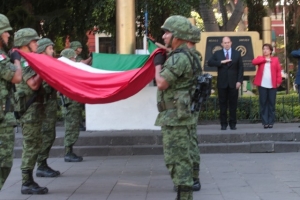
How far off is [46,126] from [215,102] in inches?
264

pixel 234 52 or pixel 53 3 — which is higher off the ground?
pixel 53 3

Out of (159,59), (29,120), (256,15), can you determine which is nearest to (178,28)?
(159,59)

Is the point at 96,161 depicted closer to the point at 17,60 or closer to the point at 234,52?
the point at 234,52

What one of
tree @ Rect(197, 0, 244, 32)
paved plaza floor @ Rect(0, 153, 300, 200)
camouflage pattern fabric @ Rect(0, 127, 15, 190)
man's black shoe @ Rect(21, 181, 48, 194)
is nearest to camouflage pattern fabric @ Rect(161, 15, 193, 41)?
camouflage pattern fabric @ Rect(0, 127, 15, 190)

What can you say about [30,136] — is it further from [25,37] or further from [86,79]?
[25,37]

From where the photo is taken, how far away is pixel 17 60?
279 inches

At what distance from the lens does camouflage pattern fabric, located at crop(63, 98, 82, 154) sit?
11375 mm

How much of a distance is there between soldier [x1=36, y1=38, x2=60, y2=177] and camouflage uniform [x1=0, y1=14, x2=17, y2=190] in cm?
207

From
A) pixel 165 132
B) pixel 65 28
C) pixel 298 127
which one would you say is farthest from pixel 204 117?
pixel 165 132

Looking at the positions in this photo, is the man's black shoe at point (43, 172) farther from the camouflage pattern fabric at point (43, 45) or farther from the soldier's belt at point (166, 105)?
the soldier's belt at point (166, 105)

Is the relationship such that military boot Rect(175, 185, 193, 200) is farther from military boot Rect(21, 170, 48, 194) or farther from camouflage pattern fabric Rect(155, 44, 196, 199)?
military boot Rect(21, 170, 48, 194)

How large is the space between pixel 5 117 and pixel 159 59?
171 centimetres

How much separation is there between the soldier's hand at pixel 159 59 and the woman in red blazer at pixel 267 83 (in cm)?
726

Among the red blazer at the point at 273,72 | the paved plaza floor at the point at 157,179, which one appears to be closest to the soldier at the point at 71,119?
the paved plaza floor at the point at 157,179
